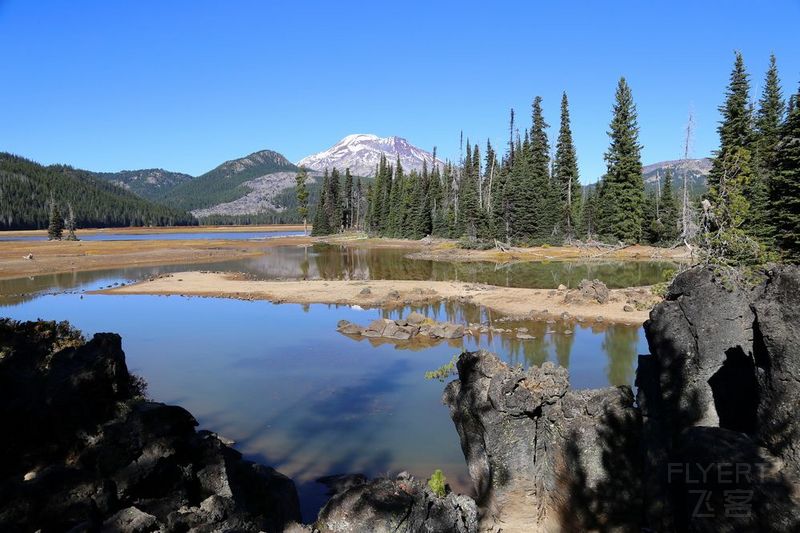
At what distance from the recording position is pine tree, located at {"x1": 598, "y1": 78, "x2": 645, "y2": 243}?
69562 millimetres

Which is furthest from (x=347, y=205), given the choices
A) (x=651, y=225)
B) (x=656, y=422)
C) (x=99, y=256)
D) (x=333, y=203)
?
(x=656, y=422)

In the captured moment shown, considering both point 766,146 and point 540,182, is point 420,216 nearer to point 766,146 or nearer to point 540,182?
point 540,182

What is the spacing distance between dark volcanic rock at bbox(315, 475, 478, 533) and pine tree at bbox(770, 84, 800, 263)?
32246 millimetres

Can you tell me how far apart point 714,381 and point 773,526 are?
10.9ft

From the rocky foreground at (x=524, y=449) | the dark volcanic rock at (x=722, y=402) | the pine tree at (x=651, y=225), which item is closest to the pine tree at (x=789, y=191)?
the dark volcanic rock at (x=722, y=402)

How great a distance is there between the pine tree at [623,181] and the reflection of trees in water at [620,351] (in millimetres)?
47479

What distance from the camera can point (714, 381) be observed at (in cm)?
896

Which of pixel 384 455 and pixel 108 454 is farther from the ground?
pixel 108 454

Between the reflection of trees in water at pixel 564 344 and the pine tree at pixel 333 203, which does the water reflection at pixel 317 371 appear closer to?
the reflection of trees in water at pixel 564 344

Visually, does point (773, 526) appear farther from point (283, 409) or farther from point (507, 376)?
point (283, 409)

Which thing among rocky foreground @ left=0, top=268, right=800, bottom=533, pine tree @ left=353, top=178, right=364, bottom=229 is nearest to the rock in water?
rocky foreground @ left=0, top=268, right=800, bottom=533

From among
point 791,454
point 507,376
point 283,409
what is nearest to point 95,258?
point 283,409

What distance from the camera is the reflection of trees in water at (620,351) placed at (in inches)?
762

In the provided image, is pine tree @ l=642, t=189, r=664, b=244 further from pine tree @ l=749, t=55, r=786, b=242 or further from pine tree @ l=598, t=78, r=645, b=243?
pine tree @ l=749, t=55, r=786, b=242
